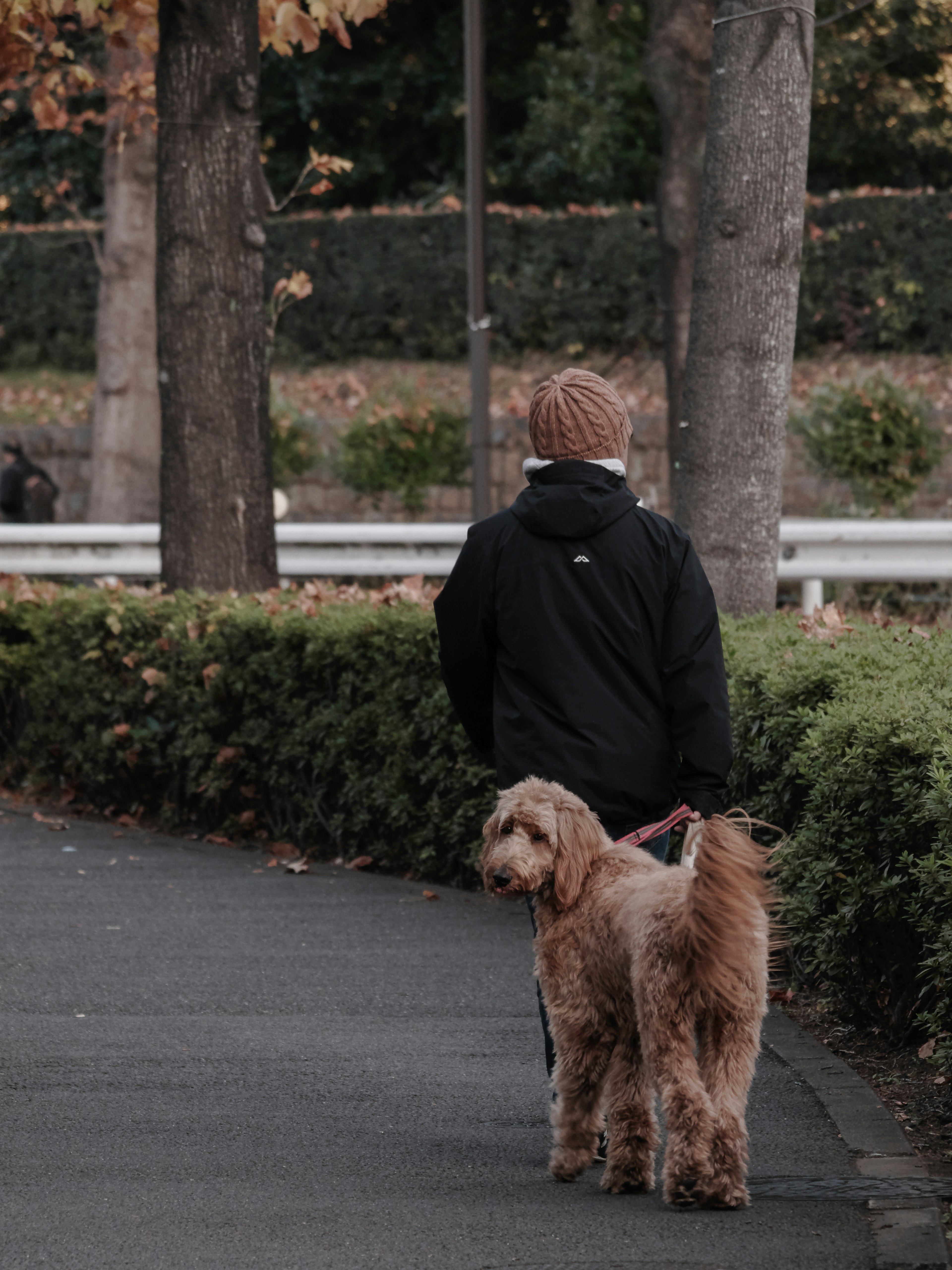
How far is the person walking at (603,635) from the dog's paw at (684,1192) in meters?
0.79

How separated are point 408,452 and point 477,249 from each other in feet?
16.8

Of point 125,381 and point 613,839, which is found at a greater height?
point 125,381

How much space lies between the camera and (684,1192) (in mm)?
3770

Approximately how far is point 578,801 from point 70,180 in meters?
28.4

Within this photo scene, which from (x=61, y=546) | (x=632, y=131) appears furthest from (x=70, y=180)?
(x=61, y=546)

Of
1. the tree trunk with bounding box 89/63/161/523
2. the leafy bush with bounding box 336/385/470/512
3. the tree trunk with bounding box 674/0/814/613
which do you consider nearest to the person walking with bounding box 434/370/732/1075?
the tree trunk with bounding box 674/0/814/613

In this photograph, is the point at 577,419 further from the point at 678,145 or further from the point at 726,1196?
the point at 678,145

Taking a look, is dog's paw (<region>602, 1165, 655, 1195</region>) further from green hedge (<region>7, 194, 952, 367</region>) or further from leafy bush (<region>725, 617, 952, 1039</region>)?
green hedge (<region>7, 194, 952, 367</region>)

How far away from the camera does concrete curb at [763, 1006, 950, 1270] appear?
3602mm

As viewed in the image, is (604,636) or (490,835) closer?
(490,835)

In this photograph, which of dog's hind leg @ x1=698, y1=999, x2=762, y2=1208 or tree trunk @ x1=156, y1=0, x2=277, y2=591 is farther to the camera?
tree trunk @ x1=156, y1=0, x2=277, y2=591

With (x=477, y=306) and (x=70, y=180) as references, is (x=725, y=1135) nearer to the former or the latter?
(x=477, y=306)

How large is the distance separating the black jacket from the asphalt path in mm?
957

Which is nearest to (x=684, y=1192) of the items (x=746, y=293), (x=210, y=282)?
(x=746, y=293)
